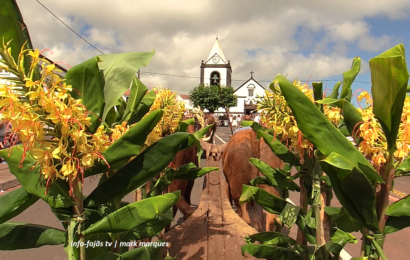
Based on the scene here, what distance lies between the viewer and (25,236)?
1.17m

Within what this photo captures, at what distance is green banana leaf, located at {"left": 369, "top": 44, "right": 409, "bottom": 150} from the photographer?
0.94 m

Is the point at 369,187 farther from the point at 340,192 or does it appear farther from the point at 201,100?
A: the point at 201,100

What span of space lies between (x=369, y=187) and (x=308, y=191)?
2.20 feet

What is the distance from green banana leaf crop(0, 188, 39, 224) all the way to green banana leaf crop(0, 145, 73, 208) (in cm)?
11

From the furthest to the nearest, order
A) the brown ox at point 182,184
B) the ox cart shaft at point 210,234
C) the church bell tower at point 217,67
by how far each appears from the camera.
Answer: the church bell tower at point 217,67 → the brown ox at point 182,184 → the ox cart shaft at point 210,234

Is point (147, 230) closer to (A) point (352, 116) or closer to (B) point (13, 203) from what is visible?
(B) point (13, 203)

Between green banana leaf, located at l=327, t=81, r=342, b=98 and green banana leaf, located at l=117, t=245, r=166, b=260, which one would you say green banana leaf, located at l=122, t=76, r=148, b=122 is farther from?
green banana leaf, located at l=327, t=81, r=342, b=98

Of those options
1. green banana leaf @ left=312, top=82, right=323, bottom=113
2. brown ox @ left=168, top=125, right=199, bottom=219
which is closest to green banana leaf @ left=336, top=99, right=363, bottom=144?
green banana leaf @ left=312, top=82, right=323, bottom=113

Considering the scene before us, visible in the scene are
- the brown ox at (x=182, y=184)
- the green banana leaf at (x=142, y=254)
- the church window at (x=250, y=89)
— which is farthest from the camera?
the church window at (x=250, y=89)

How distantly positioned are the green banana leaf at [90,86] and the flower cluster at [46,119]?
3.6 inches

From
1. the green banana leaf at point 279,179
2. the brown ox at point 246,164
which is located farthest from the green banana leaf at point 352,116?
the brown ox at point 246,164

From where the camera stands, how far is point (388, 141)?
3.66 ft

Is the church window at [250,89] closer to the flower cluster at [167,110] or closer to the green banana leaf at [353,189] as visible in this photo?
the flower cluster at [167,110]

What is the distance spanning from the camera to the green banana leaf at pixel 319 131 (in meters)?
1.11
